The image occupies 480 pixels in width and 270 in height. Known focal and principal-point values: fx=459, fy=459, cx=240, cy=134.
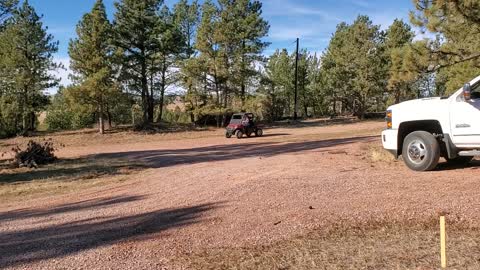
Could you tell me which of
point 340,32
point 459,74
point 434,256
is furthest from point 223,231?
point 340,32

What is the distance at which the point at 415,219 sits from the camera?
19.1 ft

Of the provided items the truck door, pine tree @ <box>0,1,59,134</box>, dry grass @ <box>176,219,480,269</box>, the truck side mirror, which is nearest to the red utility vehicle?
pine tree @ <box>0,1,59,134</box>

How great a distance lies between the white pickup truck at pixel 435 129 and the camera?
8.20 m

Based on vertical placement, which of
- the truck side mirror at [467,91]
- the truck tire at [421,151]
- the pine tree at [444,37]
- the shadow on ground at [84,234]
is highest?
the pine tree at [444,37]

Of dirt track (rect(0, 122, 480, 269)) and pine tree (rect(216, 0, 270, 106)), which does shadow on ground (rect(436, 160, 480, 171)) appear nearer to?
dirt track (rect(0, 122, 480, 269))

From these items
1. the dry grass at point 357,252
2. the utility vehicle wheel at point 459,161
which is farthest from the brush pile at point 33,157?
the dry grass at point 357,252

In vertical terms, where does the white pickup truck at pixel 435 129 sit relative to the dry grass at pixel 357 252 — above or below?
above

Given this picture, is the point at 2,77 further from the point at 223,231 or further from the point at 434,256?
the point at 434,256

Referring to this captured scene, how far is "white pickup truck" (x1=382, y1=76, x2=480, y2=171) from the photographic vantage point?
8.20 meters

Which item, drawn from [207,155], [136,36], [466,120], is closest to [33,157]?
[207,155]

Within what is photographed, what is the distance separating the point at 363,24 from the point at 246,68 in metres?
13.6

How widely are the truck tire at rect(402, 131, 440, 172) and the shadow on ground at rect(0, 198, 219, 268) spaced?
174 inches

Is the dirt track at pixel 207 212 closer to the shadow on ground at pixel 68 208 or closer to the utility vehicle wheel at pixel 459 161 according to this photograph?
the shadow on ground at pixel 68 208

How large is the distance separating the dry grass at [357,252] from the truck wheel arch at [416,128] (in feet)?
12.9
